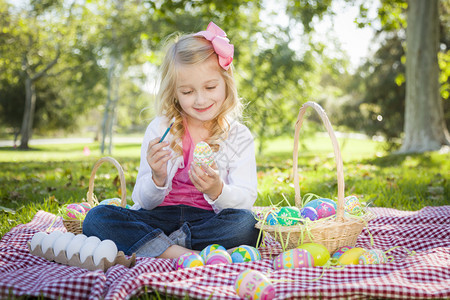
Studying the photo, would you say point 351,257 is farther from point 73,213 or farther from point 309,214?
point 73,213

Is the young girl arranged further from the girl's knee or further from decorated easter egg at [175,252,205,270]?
decorated easter egg at [175,252,205,270]

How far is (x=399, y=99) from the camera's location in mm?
13875

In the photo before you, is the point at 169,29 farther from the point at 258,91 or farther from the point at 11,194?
the point at 11,194

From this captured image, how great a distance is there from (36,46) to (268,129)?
12196 millimetres

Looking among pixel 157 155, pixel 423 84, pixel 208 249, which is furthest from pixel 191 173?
pixel 423 84

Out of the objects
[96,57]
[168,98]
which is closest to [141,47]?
[96,57]

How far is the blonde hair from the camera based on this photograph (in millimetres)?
2404

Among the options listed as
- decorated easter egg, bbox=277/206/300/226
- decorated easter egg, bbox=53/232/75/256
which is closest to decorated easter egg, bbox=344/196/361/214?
decorated easter egg, bbox=277/206/300/226

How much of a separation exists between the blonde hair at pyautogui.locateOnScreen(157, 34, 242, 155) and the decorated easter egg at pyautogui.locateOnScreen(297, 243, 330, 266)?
0.88 meters

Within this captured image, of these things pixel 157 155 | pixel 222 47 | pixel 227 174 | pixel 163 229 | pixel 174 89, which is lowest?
pixel 163 229

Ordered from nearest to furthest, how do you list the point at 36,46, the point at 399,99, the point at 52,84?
the point at 399,99, the point at 36,46, the point at 52,84

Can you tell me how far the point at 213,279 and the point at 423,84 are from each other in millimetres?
7363

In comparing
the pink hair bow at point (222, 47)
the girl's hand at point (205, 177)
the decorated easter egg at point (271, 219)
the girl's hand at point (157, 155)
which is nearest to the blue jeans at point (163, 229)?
the decorated easter egg at point (271, 219)

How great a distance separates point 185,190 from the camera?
8.34 feet
